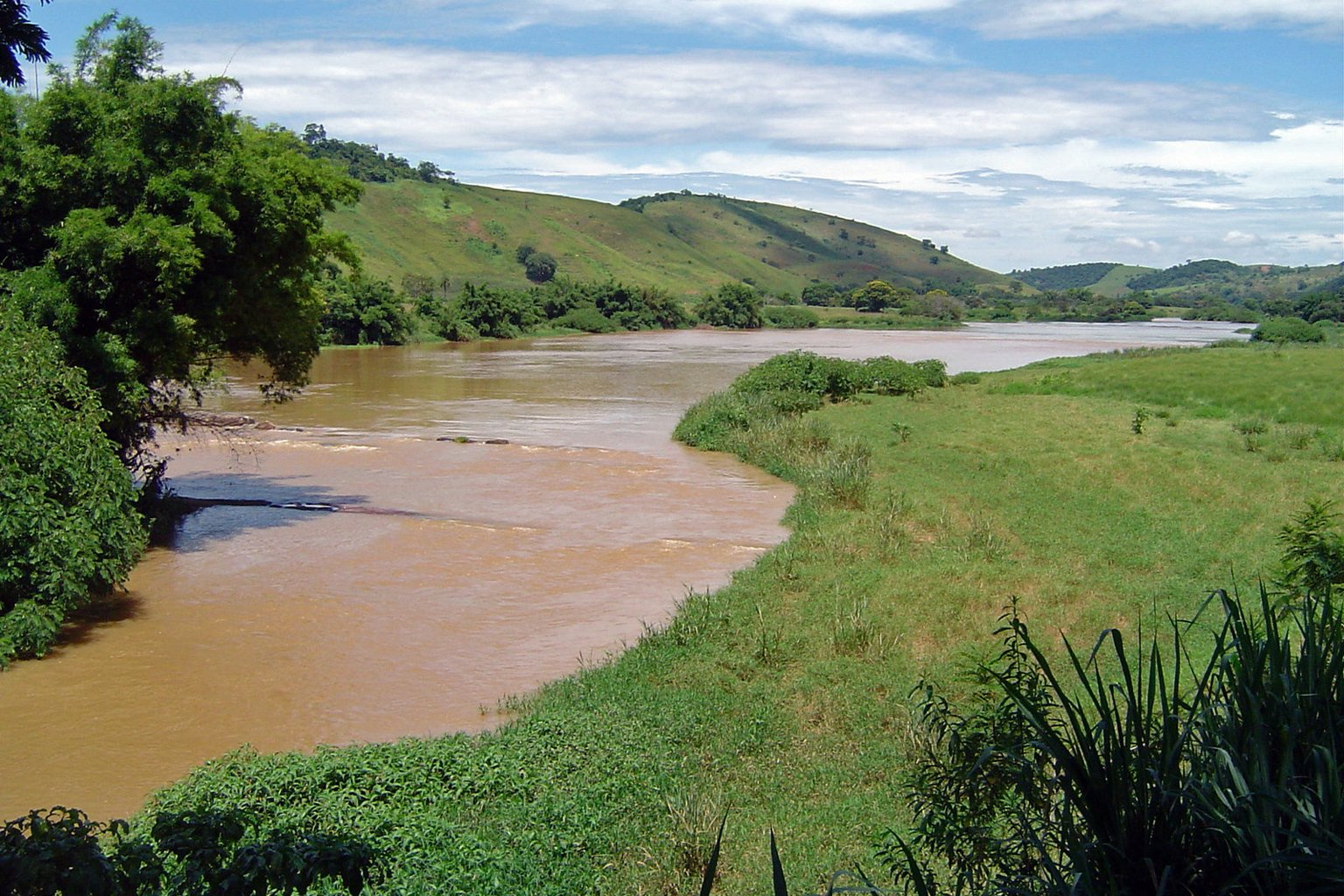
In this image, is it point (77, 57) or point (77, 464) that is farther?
point (77, 57)

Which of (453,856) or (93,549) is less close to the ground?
(93,549)

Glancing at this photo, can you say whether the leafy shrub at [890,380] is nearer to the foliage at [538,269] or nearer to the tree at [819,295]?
the foliage at [538,269]

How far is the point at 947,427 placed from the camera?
87.5ft

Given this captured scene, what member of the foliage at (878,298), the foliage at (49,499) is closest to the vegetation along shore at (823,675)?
the foliage at (49,499)

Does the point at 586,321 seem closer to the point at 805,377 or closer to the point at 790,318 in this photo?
the point at 790,318

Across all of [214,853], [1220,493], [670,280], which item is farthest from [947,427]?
[670,280]

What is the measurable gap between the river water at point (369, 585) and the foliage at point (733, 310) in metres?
62.4

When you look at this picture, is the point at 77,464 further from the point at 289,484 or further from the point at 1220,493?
the point at 1220,493

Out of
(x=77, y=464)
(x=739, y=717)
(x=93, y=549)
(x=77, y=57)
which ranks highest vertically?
(x=77, y=57)

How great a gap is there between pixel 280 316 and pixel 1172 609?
12.4 metres

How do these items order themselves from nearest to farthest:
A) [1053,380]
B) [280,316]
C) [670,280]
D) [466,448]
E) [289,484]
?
[280,316] < [289,484] < [466,448] < [1053,380] < [670,280]

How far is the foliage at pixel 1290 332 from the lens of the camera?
54312 mm

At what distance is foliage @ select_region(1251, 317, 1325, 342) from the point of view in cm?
5431

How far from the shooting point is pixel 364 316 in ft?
186
